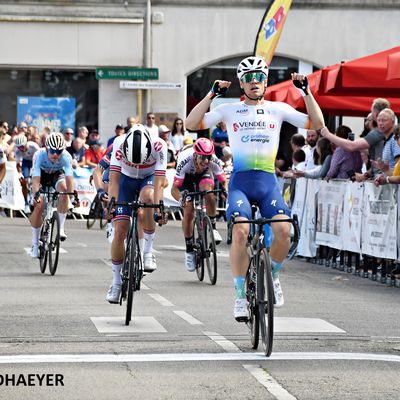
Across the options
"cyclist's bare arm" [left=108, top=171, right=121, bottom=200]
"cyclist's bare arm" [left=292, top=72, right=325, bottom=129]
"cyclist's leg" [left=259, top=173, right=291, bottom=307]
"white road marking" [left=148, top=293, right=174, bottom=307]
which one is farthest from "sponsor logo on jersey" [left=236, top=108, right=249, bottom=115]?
"white road marking" [left=148, top=293, right=174, bottom=307]

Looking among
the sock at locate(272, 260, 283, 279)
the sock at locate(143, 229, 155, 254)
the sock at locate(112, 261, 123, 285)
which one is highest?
the sock at locate(272, 260, 283, 279)

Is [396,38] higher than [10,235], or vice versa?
[396,38]

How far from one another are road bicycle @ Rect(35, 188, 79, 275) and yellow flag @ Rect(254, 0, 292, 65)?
25.1ft

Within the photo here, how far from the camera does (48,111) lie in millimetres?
36750

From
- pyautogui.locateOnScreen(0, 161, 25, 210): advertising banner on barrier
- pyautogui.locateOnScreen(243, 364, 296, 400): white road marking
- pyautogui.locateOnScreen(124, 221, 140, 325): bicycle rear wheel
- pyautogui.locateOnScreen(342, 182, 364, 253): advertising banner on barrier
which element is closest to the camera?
pyautogui.locateOnScreen(243, 364, 296, 400): white road marking

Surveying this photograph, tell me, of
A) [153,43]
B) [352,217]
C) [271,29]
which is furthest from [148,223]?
[153,43]

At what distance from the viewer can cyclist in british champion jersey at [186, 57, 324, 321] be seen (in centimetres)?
1032

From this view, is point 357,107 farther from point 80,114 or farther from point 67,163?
point 80,114

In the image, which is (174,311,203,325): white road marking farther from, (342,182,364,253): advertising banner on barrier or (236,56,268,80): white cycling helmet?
(342,182,364,253): advertising banner on barrier

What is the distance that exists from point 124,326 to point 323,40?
89.3ft

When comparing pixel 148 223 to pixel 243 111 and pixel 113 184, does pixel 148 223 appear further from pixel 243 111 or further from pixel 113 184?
pixel 243 111

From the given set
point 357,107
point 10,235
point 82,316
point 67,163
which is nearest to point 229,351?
A: point 82,316

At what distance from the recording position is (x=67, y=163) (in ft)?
57.4

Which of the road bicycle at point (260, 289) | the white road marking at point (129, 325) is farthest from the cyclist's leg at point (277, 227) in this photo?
the white road marking at point (129, 325)
